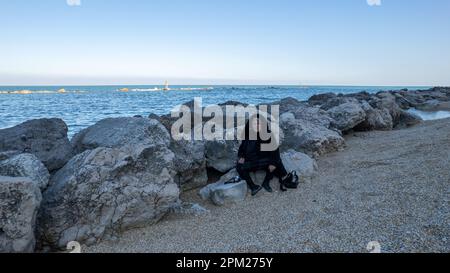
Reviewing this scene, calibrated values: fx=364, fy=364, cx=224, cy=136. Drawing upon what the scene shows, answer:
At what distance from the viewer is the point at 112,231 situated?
658 centimetres

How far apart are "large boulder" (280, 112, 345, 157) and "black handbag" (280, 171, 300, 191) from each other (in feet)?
8.34

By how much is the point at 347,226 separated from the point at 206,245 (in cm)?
229

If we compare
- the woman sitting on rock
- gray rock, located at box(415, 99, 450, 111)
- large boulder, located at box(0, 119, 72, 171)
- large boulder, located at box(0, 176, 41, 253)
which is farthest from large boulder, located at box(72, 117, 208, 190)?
gray rock, located at box(415, 99, 450, 111)

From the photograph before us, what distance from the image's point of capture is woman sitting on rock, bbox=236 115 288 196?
28.1ft

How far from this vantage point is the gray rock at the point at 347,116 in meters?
14.1

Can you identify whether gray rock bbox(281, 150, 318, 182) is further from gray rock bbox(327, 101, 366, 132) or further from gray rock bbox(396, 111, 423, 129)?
gray rock bbox(396, 111, 423, 129)

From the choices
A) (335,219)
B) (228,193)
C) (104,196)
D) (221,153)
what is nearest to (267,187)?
(228,193)

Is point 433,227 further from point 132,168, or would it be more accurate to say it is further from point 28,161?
point 28,161

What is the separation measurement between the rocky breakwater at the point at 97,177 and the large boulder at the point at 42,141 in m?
0.02

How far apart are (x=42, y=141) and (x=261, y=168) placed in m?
5.35

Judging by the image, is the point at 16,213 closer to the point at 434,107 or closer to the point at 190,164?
the point at 190,164

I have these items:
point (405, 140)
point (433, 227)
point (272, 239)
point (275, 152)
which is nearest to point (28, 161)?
point (272, 239)

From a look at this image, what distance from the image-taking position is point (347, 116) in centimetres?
1422
